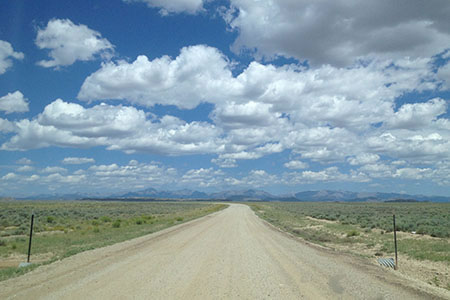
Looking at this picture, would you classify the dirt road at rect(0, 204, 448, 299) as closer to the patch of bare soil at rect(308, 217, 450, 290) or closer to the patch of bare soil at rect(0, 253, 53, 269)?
the patch of bare soil at rect(308, 217, 450, 290)

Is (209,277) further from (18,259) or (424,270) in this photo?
→ (18,259)

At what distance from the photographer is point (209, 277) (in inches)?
395

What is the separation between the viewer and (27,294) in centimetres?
829

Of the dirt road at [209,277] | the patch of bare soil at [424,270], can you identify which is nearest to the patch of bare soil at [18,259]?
the dirt road at [209,277]

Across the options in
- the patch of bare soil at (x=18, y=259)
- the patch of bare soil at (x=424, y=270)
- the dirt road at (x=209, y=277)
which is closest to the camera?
the dirt road at (x=209, y=277)

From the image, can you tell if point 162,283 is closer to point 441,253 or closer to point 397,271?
point 397,271

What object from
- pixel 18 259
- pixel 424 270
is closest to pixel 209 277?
pixel 424 270

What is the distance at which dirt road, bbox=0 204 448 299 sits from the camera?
8.30 m

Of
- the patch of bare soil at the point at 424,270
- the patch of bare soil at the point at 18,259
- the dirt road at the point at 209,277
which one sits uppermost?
the dirt road at the point at 209,277

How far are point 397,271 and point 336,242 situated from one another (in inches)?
374

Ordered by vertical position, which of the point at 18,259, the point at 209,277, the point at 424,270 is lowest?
the point at 18,259

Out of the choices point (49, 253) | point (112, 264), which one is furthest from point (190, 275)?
point (49, 253)

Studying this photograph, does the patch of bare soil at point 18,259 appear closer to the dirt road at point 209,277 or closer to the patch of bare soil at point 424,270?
the dirt road at point 209,277

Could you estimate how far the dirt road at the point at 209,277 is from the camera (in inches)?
327
